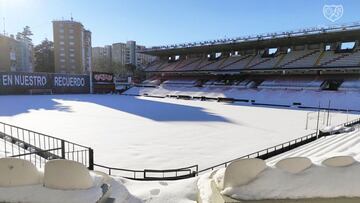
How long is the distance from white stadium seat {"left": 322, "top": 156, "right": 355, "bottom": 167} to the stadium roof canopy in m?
32.2

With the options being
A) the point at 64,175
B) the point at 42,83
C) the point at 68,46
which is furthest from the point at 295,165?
the point at 68,46

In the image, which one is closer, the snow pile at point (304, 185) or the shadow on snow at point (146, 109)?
the snow pile at point (304, 185)

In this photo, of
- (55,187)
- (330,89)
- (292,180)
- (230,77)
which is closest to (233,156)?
(292,180)

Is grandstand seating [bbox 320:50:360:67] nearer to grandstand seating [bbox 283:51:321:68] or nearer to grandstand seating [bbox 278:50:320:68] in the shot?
grandstand seating [bbox 283:51:321:68]

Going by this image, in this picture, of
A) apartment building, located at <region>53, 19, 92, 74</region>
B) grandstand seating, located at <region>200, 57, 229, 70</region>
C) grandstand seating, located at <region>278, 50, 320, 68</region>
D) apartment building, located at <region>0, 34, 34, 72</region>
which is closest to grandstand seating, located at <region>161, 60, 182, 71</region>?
grandstand seating, located at <region>200, 57, 229, 70</region>

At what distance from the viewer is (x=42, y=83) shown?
39.3m

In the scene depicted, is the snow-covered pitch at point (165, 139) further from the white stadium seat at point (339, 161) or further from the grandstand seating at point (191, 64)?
the grandstand seating at point (191, 64)

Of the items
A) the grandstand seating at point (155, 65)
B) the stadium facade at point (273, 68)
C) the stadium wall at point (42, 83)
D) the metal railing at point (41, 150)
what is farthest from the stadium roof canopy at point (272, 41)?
the metal railing at point (41, 150)

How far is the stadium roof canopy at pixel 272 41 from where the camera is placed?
30.4m

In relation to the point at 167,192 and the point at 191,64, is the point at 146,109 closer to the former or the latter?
the point at 167,192

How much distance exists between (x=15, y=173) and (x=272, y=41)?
3807 centimetres

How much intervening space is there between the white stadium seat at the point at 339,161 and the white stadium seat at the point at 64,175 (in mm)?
2558

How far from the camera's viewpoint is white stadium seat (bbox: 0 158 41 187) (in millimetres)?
2586

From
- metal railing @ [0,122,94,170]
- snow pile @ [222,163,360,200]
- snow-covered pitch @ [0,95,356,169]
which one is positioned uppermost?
snow pile @ [222,163,360,200]
